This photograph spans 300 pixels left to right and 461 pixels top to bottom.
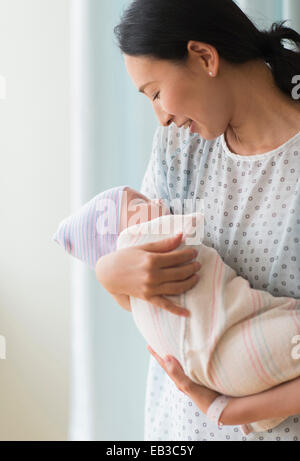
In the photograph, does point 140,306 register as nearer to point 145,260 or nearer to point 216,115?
point 145,260

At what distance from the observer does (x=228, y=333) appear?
3.10ft

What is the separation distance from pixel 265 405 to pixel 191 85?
601 mm

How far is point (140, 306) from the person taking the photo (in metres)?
1.00

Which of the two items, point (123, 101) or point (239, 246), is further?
point (123, 101)

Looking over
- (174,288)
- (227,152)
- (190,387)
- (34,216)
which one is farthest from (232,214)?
(34,216)

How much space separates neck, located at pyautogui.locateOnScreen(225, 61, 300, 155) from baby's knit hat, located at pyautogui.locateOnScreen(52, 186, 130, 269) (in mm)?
308

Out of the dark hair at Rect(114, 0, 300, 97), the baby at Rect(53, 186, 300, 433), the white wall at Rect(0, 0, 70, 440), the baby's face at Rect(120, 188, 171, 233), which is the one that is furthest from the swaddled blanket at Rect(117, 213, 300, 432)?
the white wall at Rect(0, 0, 70, 440)

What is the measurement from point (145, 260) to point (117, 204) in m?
0.24

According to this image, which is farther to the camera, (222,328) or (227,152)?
(227,152)

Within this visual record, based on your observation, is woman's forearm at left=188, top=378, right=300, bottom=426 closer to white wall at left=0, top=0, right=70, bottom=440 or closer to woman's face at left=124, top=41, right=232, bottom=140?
woman's face at left=124, top=41, right=232, bottom=140

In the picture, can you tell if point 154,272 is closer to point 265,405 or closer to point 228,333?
point 228,333

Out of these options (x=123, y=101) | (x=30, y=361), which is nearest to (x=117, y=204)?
(x=123, y=101)

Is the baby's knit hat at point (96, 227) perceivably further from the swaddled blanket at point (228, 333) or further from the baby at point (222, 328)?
the swaddled blanket at point (228, 333)

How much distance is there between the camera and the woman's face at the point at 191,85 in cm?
101
